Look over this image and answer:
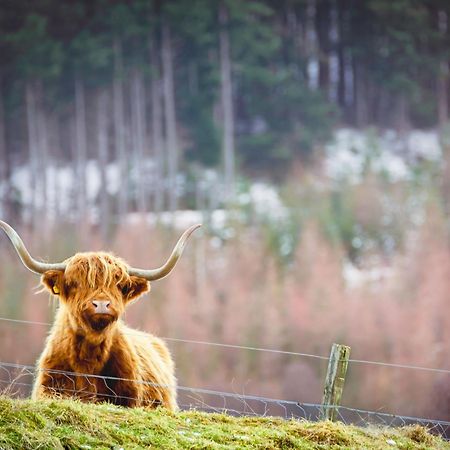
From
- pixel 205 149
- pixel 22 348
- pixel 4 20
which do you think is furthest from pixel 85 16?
pixel 22 348

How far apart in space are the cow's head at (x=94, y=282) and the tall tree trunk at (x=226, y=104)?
43.9 metres

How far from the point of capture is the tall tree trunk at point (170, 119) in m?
51.8

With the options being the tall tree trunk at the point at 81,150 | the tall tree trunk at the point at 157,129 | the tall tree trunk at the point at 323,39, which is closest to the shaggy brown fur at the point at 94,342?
the tall tree trunk at the point at 81,150

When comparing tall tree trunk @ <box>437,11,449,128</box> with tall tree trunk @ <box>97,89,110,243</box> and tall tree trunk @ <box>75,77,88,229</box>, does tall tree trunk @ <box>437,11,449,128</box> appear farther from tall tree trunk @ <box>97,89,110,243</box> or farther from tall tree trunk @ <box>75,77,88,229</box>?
tall tree trunk @ <box>75,77,88,229</box>

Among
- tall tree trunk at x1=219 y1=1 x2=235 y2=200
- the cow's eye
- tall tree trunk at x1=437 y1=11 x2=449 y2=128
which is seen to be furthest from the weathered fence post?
tall tree trunk at x1=437 y1=11 x2=449 y2=128

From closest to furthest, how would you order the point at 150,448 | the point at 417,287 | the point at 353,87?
1. the point at 150,448
2. the point at 417,287
3. the point at 353,87

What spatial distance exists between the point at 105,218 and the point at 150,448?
149 ft

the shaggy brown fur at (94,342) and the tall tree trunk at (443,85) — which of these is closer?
the shaggy brown fur at (94,342)

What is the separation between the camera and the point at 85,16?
5341 cm

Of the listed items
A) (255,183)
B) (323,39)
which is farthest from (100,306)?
(323,39)

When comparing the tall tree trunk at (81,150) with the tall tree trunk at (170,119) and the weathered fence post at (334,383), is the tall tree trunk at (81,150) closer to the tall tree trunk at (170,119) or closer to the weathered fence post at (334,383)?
the tall tree trunk at (170,119)

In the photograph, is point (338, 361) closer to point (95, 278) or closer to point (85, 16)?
point (95, 278)

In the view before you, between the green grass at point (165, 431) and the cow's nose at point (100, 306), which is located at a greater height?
the cow's nose at point (100, 306)

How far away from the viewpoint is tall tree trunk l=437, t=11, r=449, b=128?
57812mm
